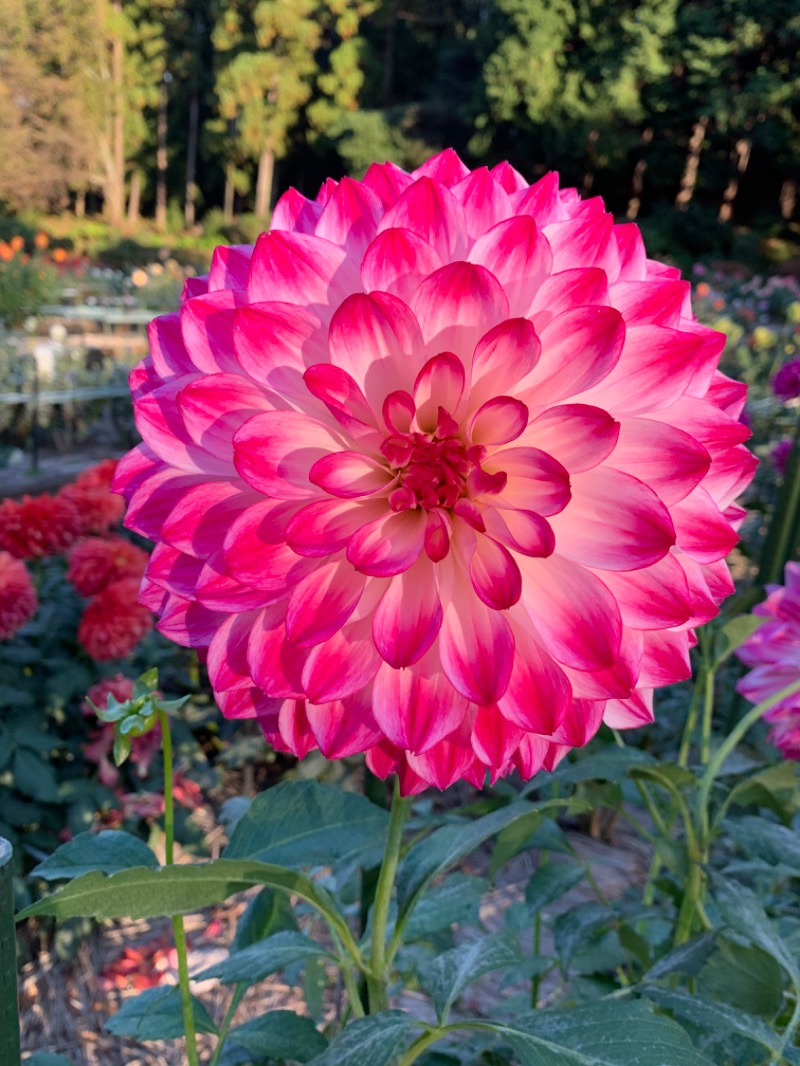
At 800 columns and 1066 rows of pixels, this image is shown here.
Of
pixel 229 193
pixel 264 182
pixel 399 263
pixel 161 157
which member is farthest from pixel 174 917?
pixel 161 157

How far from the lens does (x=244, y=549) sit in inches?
17.5

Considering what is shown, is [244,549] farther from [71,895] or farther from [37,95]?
[37,95]

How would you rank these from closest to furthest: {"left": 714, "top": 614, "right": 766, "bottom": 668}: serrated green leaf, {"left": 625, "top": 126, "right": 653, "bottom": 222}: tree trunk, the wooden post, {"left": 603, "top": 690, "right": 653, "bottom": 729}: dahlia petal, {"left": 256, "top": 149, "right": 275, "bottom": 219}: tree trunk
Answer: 1. the wooden post
2. {"left": 603, "top": 690, "right": 653, "bottom": 729}: dahlia petal
3. {"left": 714, "top": 614, "right": 766, "bottom": 668}: serrated green leaf
4. {"left": 625, "top": 126, "right": 653, "bottom": 222}: tree trunk
5. {"left": 256, "top": 149, "right": 275, "bottom": 219}: tree trunk

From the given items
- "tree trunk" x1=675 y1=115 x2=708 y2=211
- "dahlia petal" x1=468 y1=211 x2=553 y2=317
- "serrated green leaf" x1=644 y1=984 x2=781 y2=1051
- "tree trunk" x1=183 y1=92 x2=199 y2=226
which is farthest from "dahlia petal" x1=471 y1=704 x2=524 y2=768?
"tree trunk" x1=183 y1=92 x2=199 y2=226

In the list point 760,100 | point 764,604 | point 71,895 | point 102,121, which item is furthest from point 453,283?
point 102,121

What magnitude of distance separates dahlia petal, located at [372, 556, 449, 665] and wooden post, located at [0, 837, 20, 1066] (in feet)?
0.61

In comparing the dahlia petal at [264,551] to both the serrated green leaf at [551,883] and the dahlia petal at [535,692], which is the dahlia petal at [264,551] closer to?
the dahlia petal at [535,692]

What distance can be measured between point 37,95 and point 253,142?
204 inches

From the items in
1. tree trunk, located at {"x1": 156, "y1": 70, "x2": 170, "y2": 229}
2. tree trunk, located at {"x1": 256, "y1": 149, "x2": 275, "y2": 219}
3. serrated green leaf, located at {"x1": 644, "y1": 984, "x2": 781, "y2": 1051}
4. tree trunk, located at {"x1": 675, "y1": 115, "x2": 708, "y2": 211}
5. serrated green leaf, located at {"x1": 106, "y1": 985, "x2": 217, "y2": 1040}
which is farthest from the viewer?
tree trunk, located at {"x1": 156, "y1": 70, "x2": 170, "y2": 229}

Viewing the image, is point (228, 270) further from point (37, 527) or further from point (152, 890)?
point (37, 527)

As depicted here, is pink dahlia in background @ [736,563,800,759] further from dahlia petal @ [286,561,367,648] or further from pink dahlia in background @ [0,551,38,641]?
pink dahlia in background @ [0,551,38,641]

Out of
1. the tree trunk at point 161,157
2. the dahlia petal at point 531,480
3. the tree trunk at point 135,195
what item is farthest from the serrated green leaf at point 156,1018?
the tree trunk at point 135,195

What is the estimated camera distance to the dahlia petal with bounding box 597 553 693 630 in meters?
0.44

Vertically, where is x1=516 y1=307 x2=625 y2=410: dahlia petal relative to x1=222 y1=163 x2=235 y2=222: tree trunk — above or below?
above
